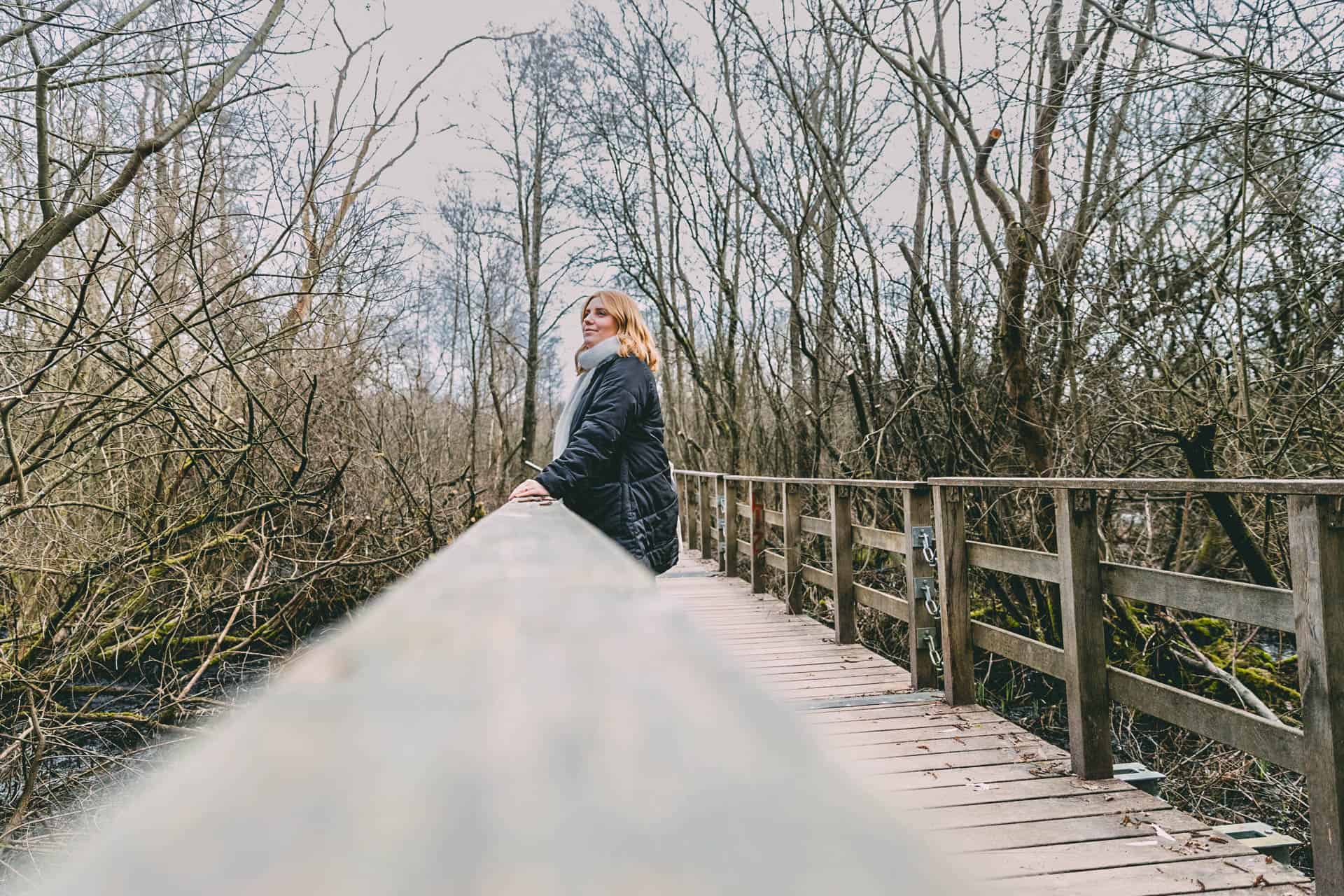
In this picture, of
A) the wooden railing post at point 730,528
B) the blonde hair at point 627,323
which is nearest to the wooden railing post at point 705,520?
the wooden railing post at point 730,528

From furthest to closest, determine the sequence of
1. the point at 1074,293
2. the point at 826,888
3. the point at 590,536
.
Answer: the point at 1074,293 < the point at 590,536 < the point at 826,888

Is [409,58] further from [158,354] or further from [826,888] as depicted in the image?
[826,888]

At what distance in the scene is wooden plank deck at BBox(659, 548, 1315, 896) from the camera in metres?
2.76

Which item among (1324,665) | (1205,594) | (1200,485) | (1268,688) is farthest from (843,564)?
(1324,665)

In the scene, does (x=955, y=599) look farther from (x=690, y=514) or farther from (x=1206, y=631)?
(x=690, y=514)

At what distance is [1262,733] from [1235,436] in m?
3.94

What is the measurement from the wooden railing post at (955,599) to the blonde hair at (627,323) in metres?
2.17

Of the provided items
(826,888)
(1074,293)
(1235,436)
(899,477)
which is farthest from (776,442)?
(826,888)

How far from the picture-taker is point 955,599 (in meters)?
4.77

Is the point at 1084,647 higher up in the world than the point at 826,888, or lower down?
lower down

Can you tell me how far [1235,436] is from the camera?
614 cm

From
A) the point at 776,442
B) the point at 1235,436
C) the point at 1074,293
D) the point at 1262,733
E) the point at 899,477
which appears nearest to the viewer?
the point at 1262,733

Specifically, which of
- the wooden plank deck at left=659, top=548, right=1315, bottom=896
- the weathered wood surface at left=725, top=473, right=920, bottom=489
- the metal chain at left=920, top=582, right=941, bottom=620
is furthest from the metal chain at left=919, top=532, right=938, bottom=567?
the wooden plank deck at left=659, top=548, right=1315, bottom=896

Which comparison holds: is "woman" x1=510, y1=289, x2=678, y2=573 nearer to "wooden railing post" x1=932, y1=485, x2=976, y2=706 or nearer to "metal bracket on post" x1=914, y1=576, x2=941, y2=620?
"wooden railing post" x1=932, y1=485, x2=976, y2=706
